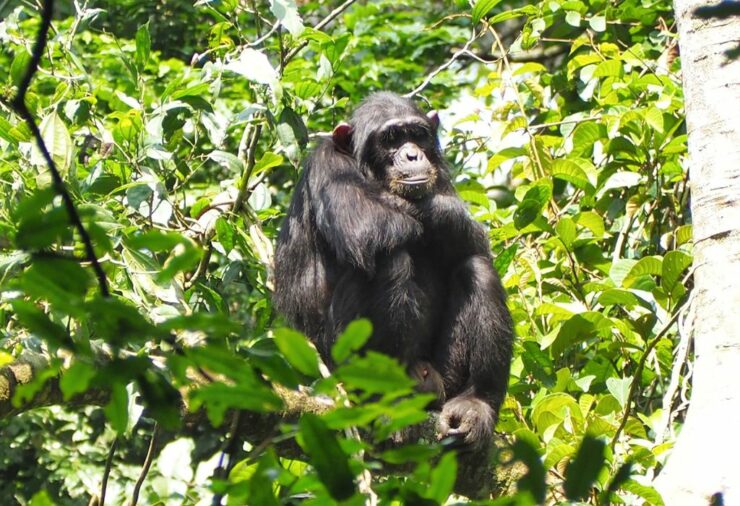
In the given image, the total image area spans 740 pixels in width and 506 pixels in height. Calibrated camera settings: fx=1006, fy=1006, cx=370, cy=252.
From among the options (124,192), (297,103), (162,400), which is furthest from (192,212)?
(162,400)

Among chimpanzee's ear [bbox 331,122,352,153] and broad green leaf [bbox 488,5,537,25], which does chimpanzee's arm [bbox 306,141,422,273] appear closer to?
chimpanzee's ear [bbox 331,122,352,153]

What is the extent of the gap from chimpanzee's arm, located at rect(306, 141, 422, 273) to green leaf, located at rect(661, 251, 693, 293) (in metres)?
1.35

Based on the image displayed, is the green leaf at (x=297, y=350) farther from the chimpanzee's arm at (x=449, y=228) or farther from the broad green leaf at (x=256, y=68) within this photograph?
the chimpanzee's arm at (x=449, y=228)

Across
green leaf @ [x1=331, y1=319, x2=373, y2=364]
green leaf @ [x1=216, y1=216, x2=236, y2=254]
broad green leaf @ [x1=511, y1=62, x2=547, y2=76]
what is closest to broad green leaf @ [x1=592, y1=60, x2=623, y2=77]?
broad green leaf @ [x1=511, y1=62, x2=547, y2=76]

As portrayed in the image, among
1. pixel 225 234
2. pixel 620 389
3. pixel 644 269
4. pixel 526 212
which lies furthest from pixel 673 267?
pixel 225 234

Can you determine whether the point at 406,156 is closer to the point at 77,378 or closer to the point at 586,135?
the point at 586,135

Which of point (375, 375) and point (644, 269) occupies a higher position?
point (375, 375)

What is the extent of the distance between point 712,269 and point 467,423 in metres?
1.52

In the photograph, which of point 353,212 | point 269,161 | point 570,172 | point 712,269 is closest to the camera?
point 712,269

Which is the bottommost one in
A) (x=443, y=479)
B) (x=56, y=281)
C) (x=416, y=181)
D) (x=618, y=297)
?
(x=618, y=297)

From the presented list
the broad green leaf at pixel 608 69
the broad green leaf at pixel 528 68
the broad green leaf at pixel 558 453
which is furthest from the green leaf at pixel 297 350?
the broad green leaf at pixel 528 68

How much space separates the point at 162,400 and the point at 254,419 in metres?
2.61

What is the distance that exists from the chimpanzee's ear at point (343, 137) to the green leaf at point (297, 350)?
4.50 meters

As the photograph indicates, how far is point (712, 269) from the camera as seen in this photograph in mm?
3877
